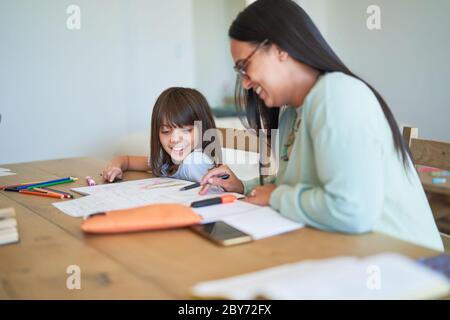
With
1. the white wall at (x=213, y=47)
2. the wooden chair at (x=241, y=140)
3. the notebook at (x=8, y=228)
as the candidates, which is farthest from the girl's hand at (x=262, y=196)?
the white wall at (x=213, y=47)

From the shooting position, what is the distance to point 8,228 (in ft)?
2.72

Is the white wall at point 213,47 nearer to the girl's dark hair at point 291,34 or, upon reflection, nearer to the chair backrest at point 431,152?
the chair backrest at point 431,152

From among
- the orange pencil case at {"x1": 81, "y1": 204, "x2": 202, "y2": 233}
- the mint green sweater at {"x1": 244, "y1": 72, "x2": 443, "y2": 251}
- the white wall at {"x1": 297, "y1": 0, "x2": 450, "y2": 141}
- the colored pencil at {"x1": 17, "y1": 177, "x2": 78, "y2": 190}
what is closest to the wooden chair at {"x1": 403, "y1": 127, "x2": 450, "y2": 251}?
the mint green sweater at {"x1": 244, "y1": 72, "x2": 443, "y2": 251}

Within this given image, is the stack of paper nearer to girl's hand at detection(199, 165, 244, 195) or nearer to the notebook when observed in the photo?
the notebook

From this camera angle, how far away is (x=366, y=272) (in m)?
0.57

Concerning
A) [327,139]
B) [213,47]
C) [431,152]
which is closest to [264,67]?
[327,139]

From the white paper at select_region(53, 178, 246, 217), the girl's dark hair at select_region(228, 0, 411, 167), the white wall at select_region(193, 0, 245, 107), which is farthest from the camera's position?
the white wall at select_region(193, 0, 245, 107)

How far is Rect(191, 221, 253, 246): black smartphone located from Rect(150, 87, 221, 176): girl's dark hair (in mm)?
643

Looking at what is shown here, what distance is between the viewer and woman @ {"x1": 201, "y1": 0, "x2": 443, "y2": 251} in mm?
725

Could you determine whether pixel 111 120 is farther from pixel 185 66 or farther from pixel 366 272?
pixel 366 272

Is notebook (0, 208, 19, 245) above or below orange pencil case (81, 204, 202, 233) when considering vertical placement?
below

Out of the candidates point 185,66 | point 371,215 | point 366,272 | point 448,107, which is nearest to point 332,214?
point 371,215

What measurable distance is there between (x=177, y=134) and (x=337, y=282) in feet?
3.21
